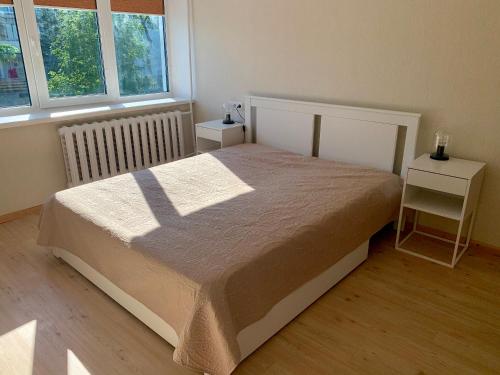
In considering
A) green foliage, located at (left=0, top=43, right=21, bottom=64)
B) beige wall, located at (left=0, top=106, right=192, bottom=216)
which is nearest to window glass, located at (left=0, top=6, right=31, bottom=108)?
green foliage, located at (left=0, top=43, right=21, bottom=64)

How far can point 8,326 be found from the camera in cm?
199

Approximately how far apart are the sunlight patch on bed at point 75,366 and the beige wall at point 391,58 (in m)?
2.51

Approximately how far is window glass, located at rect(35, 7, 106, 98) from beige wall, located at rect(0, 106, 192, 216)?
1.54 ft

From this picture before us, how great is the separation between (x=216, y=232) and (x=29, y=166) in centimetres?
212

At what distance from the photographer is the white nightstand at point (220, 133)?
3.58 m

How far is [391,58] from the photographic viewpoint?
2.76m

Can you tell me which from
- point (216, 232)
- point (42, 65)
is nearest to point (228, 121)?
point (42, 65)

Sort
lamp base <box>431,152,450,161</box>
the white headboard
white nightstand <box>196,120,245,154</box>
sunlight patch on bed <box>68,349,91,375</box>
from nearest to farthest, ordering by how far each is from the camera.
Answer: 1. sunlight patch on bed <box>68,349,91,375</box>
2. lamp base <box>431,152,450,161</box>
3. the white headboard
4. white nightstand <box>196,120,245,154</box>

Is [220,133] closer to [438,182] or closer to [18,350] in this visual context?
[438,182]

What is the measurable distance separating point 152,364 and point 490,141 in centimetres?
242

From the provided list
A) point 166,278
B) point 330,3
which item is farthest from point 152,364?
point 330,3

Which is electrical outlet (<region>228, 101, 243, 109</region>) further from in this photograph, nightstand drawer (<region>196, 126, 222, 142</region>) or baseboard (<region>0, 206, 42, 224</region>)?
baseboard (<region>0, 206, 42, 224</region>)

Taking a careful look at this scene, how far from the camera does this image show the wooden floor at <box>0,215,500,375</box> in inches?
69.5

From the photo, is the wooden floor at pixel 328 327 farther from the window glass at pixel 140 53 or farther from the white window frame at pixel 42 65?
the window glass at pixel 140 53
